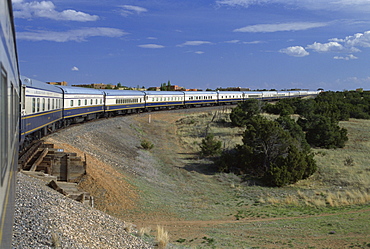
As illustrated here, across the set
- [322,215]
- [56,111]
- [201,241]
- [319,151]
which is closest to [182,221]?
[201,241]

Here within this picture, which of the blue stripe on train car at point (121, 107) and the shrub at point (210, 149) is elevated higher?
the blue stripe on train car at point (121, 107)

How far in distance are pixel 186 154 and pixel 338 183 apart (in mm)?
13164

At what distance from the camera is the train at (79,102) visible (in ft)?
54.3

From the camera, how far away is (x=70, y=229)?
382 inches

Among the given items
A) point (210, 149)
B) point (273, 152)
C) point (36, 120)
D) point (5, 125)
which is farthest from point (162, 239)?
point (210, 149)

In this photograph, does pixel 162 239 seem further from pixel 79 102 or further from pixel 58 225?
pixel 79 102

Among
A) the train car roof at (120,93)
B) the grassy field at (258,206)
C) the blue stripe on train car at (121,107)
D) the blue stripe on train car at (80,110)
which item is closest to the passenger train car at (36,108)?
the blue stripe on train car at (80,110)

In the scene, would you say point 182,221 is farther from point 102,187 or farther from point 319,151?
point 319,151

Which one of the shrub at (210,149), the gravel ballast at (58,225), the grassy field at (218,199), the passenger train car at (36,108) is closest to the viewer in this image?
the gravel ballast at (58,225)

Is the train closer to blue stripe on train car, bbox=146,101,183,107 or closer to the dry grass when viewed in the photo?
blue stripe on train car, bbox=146,101,183,107

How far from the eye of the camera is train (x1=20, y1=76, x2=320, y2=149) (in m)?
16.5

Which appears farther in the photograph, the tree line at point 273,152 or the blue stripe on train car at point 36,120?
the tree line at point 273,152

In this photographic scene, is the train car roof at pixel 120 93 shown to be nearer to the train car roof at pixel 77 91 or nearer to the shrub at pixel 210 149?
the train car roof at pixel 77 91

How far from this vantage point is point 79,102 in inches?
1232
